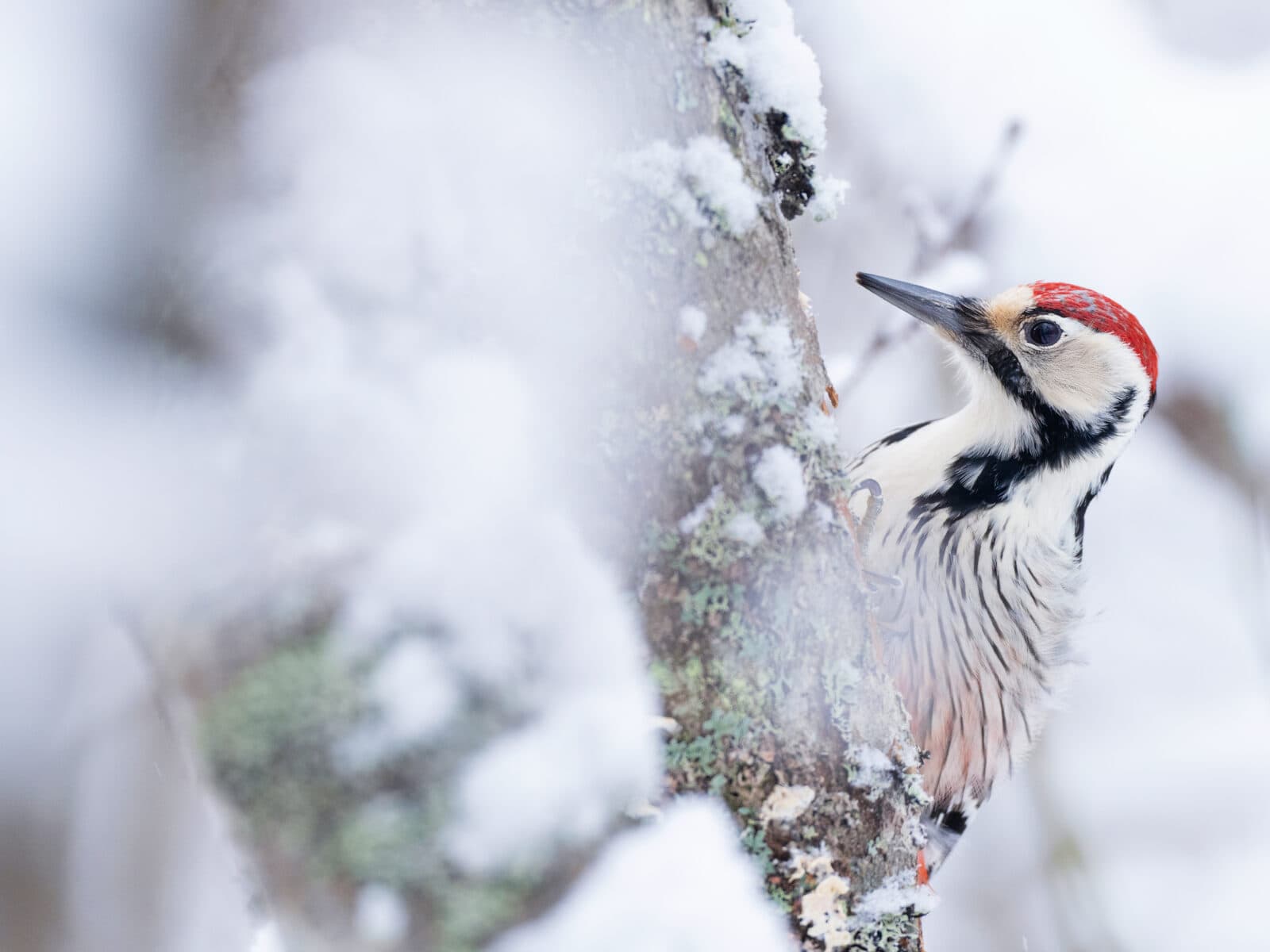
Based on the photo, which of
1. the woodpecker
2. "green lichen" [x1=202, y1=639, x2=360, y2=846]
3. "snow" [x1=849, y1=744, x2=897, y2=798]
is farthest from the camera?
the woodpecker

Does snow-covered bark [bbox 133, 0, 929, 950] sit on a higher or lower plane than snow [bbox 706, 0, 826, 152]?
lower

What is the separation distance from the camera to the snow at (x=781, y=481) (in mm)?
1073

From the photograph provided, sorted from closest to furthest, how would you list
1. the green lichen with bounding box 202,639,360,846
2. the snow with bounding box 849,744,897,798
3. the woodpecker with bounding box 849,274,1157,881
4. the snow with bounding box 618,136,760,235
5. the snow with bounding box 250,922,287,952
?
the green lichen with bounding box 202,639,360,846, the snow with bounding box 618,136,760,235, the snow with bounding box 849,744,897,798, the snow with bounding box 250,922,287,952, the woodpecker with bounding box 849,274,1157,881

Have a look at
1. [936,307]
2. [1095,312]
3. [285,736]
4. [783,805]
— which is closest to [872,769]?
[783,805]

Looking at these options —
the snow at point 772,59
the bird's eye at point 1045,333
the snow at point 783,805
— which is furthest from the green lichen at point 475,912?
the bird's eye at point 1045,333

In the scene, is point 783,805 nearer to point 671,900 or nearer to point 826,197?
point 671,900

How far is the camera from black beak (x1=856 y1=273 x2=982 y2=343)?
232cm

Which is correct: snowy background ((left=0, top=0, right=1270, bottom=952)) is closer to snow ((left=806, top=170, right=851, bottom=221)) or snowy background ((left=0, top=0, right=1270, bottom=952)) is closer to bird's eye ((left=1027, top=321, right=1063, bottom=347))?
snow ((left=806, top=170, right=851, bottom=221))

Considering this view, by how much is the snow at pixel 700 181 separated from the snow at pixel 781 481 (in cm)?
24

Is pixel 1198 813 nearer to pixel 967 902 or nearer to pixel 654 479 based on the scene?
pixel 967 902

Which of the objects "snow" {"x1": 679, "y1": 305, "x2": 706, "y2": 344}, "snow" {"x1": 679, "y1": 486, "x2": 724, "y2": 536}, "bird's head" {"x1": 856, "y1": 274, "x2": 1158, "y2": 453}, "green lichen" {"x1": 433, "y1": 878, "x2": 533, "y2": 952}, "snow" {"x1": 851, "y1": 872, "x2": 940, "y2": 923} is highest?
"bird's head" {"x1": 856, "y1": 274, "x2": 1158, "y2": 453}

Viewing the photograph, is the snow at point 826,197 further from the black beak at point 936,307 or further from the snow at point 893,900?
the black beak at point 936,307

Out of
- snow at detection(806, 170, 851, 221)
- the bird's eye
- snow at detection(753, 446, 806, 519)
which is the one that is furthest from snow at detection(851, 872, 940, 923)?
the bird's eye

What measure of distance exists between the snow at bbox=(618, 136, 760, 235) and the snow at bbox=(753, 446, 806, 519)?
0.24 metres
